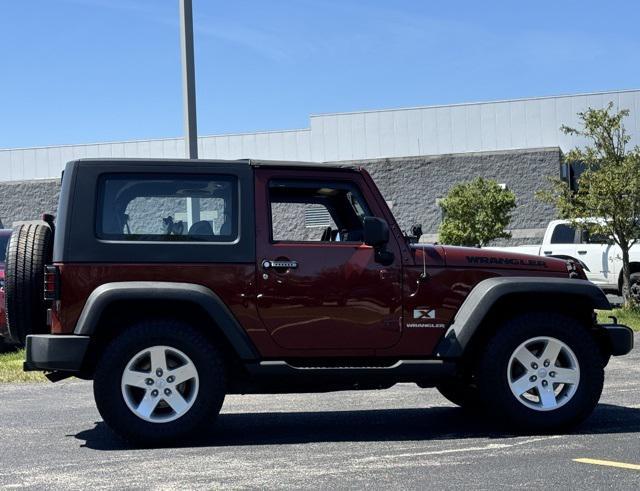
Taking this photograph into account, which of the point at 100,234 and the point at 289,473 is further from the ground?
the point at 100,234

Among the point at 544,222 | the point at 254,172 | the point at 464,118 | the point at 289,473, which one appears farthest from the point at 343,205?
the point at 464,118

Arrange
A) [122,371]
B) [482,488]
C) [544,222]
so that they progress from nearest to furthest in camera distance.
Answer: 1. [482,488]
2. [122,371]
3. [544,222]

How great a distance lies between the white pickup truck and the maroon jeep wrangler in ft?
44.7

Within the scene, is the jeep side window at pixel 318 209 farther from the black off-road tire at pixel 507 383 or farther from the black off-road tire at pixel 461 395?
the black off-road tire at pixel 461 395

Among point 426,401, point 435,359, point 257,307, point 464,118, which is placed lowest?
point 426,401

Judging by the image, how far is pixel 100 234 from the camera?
7.06 m

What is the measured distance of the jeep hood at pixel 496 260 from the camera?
7.46 m

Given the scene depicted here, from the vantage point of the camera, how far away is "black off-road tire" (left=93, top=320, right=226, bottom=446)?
690cm

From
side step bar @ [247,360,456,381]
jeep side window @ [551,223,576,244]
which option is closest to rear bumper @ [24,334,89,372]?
side step bar @ [247,360,456,381]

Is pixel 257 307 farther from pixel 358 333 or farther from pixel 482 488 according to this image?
pixel 482 488

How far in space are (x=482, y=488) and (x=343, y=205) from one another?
2.81 meters

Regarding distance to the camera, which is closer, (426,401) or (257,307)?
(257,307)

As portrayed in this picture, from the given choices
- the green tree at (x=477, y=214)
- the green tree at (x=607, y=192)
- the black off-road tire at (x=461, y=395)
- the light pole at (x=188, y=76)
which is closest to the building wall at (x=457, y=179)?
the green tree at (x=477, y=214)

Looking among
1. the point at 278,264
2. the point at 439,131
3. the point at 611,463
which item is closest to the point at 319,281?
the point at 278,264
